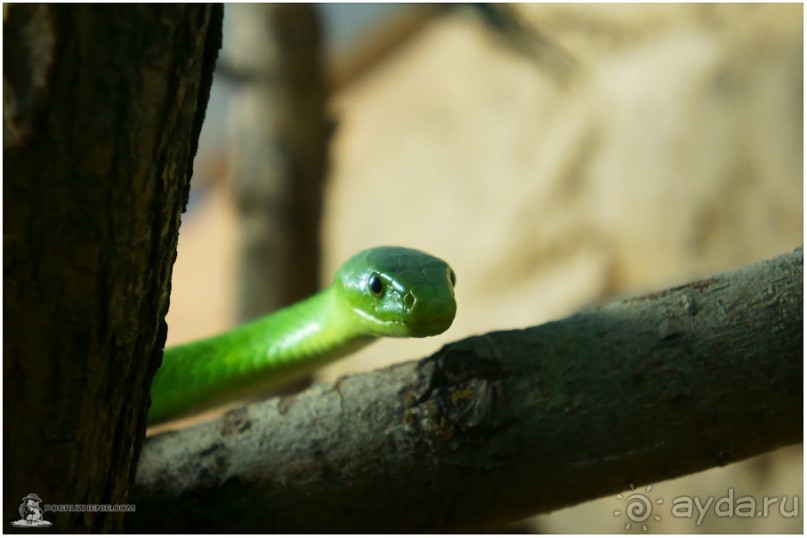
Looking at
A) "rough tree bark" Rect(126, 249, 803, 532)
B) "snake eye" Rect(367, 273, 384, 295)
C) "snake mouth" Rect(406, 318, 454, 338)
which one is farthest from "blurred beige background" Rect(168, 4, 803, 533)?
"rough tree bark" Rect(126, 249, 803, 532)

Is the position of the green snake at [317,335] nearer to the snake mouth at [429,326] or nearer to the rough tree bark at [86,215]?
the snake mouth at [429,326]

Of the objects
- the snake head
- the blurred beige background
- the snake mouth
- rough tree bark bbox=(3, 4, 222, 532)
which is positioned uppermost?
the blurred beige background

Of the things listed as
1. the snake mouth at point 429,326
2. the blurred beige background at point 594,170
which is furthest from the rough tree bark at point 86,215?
the blurred beige background at point 594,170

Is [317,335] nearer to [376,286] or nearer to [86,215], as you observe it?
[376,286]

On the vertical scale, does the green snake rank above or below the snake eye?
below

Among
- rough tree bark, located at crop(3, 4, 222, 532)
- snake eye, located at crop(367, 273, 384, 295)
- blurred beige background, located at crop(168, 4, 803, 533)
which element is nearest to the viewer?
rough tree bark, located at crop(3, 4, 222, 532)

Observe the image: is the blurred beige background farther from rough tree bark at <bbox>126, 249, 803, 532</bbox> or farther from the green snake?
rough tree bark at <bbox>126, 249, 803, 532</bbox>
